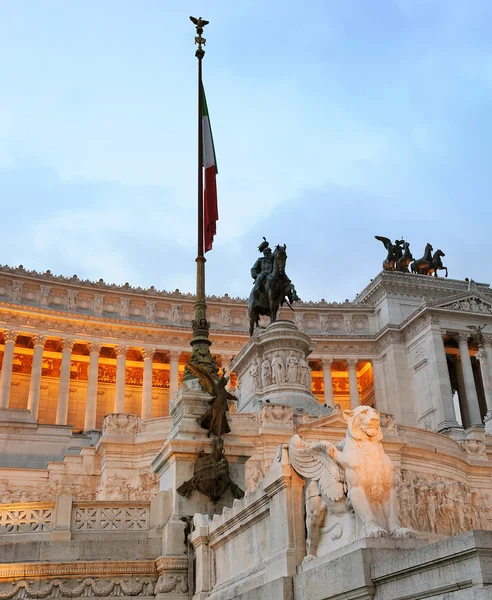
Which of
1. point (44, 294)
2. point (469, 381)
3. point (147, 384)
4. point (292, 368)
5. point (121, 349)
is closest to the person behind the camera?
point (292, 368)

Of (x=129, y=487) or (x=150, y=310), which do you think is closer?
(x=129, y=487)

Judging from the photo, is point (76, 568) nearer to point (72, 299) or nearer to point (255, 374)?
point (255, 374)

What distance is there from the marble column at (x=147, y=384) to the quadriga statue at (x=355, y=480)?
5192 centimetres

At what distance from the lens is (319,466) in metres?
9.33

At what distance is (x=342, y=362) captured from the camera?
69.2 metres

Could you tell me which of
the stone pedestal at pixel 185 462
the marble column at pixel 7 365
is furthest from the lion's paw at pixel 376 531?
the marble column at pixel 7 365

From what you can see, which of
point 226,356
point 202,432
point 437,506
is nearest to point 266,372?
point 437,506

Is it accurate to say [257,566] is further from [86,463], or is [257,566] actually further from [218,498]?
[86,463]

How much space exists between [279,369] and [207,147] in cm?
1659

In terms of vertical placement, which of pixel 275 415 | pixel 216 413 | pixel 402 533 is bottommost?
pixel 402 533

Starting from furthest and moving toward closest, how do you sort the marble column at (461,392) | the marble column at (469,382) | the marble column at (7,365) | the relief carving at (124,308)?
1. the relief carving at (124,308)
2. the marble column at (461,392)
3. the marble column at (469,382)
4. the marble column at (7,365)

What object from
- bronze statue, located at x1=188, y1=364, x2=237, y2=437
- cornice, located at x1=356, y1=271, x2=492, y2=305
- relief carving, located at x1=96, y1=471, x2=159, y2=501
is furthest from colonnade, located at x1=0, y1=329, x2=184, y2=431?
bronze statue, located at x1=188, y1=364, x2=237, y2=437

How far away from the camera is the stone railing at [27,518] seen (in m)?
14.1

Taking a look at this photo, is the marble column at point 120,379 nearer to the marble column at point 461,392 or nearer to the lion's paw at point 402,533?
the marble column at point 461,392
